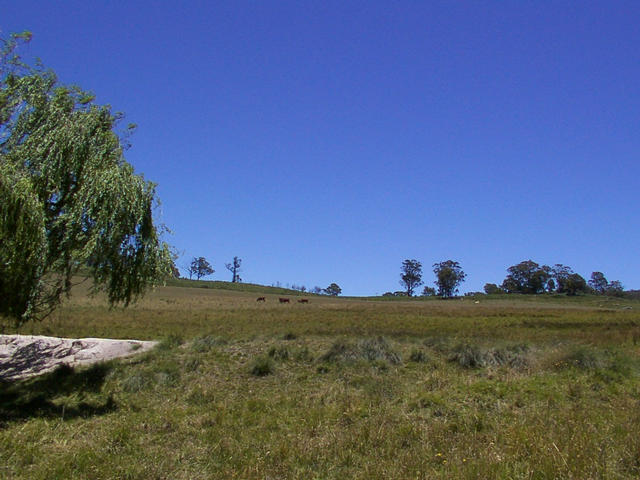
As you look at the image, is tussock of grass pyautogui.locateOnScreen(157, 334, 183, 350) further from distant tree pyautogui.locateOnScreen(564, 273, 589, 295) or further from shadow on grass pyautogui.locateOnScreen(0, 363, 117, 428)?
distant tree pyautogui.locateOnScreen(564, 273, 589, 295)

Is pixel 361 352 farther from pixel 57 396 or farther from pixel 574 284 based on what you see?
pixel 574 284

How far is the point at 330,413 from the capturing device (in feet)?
34.8

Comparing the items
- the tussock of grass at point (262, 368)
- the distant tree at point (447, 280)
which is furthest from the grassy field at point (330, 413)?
the distant tree at point (447, 280)

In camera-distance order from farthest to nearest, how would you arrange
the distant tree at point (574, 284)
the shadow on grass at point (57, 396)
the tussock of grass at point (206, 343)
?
the distant tree at point (574, 284), the tussock of grass at point (206, 343), the shadow on grass at point (57, 396)

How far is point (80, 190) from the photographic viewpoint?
1315cm

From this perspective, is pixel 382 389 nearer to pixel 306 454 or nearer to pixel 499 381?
pixel 499 381

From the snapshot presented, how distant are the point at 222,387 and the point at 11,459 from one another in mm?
6458

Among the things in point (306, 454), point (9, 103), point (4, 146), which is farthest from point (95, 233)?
point (306, 454)

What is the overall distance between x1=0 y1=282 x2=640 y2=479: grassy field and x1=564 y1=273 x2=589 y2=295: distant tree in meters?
158

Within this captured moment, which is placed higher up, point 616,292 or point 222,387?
point 616,292

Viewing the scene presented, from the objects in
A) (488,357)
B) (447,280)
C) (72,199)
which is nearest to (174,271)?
(72,199)

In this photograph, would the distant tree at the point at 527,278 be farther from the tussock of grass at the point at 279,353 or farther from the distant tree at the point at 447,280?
the tussock of grass at the point at 279,353

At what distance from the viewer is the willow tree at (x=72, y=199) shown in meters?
12.9

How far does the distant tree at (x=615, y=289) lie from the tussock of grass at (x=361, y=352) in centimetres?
18440
